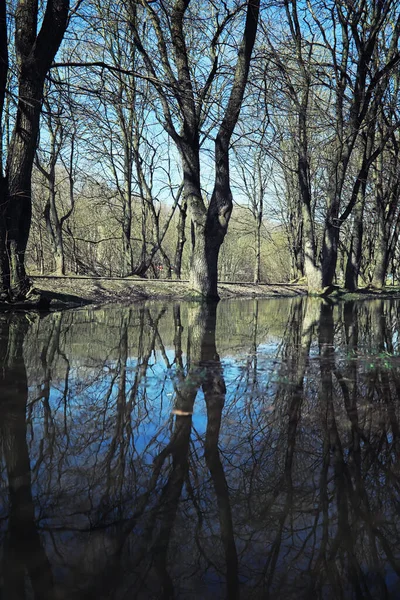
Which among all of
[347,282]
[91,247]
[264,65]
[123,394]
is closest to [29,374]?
[123,394]

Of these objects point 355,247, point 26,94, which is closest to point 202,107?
point 26,94

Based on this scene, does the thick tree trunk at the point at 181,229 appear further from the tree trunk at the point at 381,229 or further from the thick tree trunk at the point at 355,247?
the tree trunk at the point at 381,229

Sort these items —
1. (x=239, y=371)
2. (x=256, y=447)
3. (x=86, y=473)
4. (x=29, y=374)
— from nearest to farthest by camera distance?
(x=86, y=473)
(x=256, y=447)
(x=29, y=374)
(x=239, y=371)

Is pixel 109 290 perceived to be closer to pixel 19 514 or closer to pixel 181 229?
pixel 181 229

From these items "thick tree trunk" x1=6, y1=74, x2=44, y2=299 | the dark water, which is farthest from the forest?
the dark water

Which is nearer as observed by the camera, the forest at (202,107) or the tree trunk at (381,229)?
the forest at (202,107)

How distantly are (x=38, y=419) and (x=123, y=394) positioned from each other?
745 mm

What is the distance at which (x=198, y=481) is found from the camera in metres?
2.19

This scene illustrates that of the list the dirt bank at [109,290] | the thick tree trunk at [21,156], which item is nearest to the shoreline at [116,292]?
the dirt bank at [109,290]

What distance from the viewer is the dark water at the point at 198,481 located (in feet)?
5.10

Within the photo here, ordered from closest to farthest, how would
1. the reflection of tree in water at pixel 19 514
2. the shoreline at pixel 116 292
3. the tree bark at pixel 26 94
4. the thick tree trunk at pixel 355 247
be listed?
the reflection of tree in water at pixel 19 514
the tree bark at pixel 26 94
the shoreline at pixel 116 292
the thick tree trunk at pixel 355 247

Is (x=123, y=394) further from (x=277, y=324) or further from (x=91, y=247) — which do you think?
(x=91, y=247)

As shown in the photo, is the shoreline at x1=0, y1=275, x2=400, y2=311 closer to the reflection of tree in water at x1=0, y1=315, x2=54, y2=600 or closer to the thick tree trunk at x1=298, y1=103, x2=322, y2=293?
the thick tree trunk at x1=298, y1=103, x2=322, y2=293

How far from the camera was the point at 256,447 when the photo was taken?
260cm
